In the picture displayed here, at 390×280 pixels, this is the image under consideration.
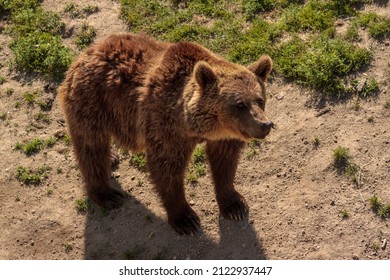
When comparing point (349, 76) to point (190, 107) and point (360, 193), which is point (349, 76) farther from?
point (190, 107)

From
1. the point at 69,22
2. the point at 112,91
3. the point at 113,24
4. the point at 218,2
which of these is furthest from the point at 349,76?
the point at 69,22

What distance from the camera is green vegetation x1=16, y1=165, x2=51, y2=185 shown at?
7340 millimetres

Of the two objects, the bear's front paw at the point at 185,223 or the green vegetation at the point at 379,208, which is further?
the bear's front paw at the point at 185,223

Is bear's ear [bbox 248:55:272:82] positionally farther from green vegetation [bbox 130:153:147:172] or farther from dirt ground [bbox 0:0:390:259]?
green vegetation [bbox 130:153:147:172]

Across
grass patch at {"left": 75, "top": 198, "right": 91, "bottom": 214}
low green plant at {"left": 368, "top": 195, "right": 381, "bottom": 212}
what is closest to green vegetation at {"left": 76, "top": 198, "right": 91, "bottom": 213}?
grass patch at {"left": 75, "top": 198, "right": 91, "bottom": 214}

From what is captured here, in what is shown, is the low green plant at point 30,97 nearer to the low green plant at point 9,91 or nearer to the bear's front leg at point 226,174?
the low green plant at point 9,91

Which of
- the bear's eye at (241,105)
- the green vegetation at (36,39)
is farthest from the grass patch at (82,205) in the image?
the bear's eye at (241,105)

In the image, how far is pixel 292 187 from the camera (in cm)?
676

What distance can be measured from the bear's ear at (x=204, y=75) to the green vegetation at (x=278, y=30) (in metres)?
2.49

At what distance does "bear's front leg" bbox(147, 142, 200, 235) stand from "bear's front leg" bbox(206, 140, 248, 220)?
12.7 inches

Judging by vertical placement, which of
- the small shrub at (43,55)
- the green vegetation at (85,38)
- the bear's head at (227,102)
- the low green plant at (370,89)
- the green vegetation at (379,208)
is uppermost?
the bear's head at (227,102)

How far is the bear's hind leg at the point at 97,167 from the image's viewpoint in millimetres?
6570

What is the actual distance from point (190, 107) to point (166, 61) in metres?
0.64

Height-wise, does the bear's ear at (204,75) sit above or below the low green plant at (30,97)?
Answer: above
